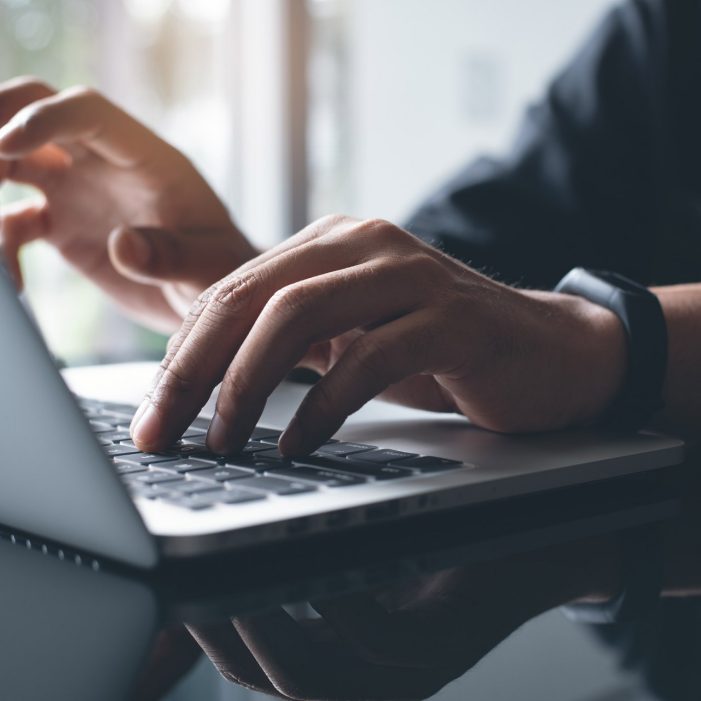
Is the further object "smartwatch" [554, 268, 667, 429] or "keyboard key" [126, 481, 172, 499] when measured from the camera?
"smartwatch" [554, 268, 667, 429]

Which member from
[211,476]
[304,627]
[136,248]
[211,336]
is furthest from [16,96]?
[304,627]

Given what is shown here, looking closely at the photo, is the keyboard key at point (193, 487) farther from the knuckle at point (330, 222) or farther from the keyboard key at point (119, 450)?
the knuckle at point (330, 222)

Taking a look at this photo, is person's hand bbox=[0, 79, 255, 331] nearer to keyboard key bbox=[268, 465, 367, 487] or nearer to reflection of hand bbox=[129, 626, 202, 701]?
keyboard key bbox=[268, 465, 367, 487]

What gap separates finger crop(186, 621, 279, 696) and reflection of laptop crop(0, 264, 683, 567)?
4 cm

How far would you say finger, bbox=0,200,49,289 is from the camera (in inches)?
38.9

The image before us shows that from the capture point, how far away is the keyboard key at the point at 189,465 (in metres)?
0.48

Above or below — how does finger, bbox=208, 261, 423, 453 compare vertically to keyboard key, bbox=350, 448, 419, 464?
above

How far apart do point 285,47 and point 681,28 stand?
203 cm

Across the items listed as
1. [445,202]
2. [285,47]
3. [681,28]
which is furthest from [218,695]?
[285,47]

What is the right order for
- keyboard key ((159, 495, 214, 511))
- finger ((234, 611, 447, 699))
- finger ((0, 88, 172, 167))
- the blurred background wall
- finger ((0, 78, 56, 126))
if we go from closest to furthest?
1. finger ((234, 611, 447, 699))
2. keyboard key ((159, 495, 214, 511))
3. finger ((0, 88, 172, 167))
4. finger ((0, 78, 56, 126))
5. the blurred background wall

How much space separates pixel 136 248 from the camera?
35.0 inches

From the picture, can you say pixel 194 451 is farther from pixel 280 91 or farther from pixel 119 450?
pixel 280 91

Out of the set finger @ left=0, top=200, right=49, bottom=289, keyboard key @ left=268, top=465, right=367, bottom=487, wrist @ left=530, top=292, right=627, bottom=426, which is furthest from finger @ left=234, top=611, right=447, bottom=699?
finger @ left=0, top=200, right=49, bottom=289

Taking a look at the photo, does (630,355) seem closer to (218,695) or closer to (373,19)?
(218,695)
